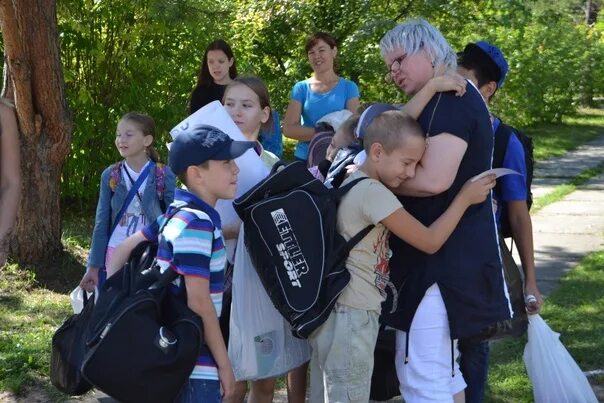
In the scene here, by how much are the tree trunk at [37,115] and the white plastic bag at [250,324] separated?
373 cm

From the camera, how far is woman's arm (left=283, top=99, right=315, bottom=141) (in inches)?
254

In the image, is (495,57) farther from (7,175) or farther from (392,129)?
(7,175)

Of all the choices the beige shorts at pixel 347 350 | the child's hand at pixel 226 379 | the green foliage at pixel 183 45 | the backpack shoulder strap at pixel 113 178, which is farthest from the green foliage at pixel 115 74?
the child's hand at pixel 226 379

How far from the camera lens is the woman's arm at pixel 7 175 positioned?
368 centimetres

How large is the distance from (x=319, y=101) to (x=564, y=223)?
3.96 meters

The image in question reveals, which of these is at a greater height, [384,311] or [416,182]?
[416,182]

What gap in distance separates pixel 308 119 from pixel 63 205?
14.8 ft

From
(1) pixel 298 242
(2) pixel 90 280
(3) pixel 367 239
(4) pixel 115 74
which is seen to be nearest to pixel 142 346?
(1) pixel 298 242

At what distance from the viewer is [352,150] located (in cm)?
378

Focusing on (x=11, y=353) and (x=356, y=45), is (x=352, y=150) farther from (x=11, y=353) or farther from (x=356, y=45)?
(x=356, y=45)

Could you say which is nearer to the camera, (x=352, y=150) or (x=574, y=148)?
(x=352, y=150)

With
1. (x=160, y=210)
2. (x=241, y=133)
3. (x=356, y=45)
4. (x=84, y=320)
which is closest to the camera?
(x=84, y=320)

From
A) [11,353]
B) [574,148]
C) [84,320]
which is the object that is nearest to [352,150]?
[84,320]

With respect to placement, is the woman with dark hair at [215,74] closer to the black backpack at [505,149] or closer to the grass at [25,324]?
the grass at [25,324]
